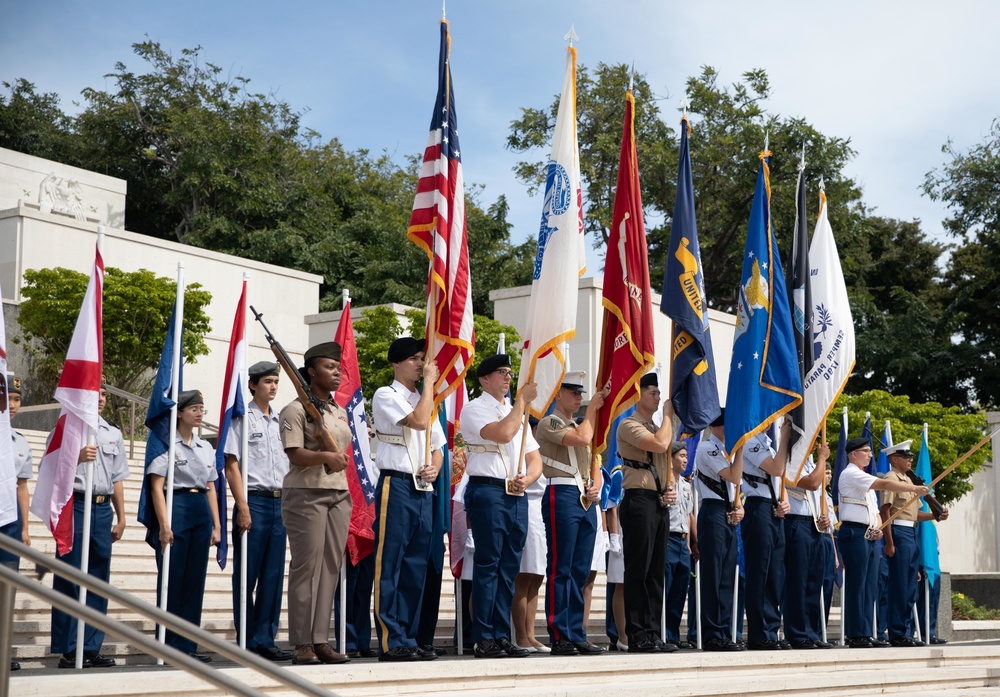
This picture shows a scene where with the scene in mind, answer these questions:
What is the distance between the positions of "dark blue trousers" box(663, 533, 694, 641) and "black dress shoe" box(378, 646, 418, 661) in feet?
10.6

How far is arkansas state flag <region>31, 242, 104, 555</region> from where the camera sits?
664cm

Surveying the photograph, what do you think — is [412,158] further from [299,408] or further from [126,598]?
[126,598]

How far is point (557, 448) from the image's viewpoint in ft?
25.3

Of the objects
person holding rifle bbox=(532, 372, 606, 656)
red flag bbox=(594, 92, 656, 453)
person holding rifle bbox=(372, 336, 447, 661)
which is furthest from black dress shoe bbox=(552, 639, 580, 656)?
red flag bbox=(594, 92, 656, 453)

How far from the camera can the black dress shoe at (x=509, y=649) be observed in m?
7.17

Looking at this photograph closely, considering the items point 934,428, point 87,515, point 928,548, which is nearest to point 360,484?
point 87,515

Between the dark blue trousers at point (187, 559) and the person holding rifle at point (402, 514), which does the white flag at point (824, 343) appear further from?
the dark blue trousers at point (187, 559)

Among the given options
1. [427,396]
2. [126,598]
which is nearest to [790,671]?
[427,396]

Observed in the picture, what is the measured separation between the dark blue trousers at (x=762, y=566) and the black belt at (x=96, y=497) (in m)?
4.62

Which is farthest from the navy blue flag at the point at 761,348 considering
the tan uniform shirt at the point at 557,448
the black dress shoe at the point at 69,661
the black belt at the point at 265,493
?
the black dress shoe at the point at 69,661

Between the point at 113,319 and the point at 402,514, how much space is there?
45.0ft

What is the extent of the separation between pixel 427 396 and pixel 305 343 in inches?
744

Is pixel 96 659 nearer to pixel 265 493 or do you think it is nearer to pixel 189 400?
pixel 265 493

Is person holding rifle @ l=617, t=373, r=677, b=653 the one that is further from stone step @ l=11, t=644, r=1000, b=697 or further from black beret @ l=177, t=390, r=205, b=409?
black beret @ l=177, t=390, r=205, b=409
